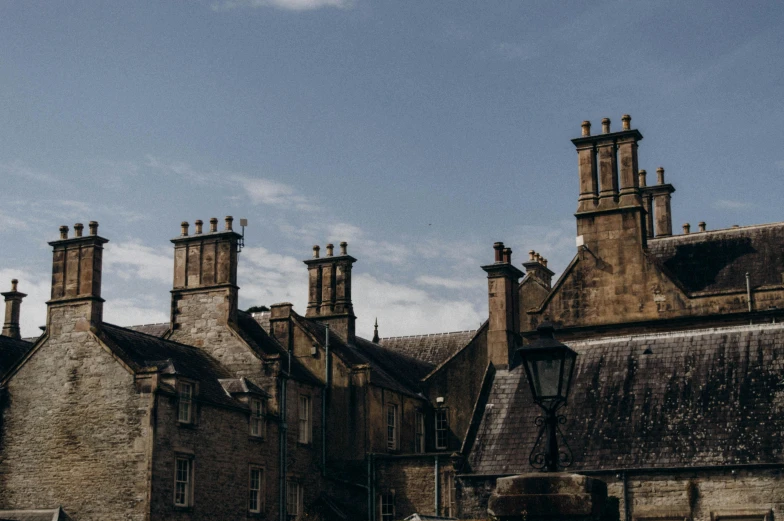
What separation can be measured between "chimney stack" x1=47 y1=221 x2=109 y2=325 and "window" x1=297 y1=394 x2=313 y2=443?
27.8 ft

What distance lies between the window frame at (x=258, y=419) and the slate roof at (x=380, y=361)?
194 inches

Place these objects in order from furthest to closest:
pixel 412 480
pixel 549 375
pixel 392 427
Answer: pixel 392 427 < pixel 412 480 < pixel 549 375

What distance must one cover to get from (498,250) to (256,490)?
1170 centimetres

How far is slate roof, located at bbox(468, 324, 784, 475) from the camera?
29.8 m

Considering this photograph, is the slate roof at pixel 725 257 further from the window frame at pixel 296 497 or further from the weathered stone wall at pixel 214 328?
the window frame at pixel 296 497

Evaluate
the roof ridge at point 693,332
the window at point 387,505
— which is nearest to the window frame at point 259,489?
the window at point 387,505

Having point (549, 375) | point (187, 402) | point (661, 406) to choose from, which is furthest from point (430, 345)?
point (549, 375)

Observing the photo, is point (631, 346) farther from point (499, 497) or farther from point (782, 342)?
point (499, 497)

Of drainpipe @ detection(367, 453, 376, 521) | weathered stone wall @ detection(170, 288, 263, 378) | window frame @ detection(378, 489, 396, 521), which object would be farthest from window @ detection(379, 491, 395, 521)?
weathered stone wall @ detection(170, 288, 263, 378)

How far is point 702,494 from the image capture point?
29.3 metres

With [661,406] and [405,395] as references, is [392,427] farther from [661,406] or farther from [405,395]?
[661,406]

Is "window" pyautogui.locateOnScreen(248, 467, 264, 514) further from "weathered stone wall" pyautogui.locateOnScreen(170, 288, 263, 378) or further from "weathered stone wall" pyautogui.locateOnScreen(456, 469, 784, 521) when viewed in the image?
"weathered stone wall" pyautogui.locateOnScreen(456, 469, 784, 521)

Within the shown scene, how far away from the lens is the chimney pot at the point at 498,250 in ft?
126

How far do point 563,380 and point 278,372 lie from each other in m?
28.4
